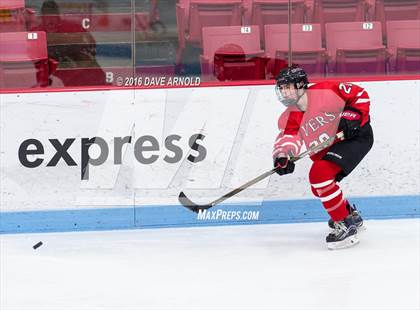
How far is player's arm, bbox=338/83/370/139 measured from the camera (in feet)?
17.4

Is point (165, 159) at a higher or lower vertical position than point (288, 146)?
lower

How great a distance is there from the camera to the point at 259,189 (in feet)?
19.3

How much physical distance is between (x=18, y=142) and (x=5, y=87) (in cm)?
29

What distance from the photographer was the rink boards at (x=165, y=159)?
5688mm

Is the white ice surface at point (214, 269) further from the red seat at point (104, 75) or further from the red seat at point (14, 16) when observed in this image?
the red seat at point (14, 16)

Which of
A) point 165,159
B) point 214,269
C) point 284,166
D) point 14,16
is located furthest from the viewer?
point 165,159

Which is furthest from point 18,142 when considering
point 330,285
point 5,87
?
point 330,285

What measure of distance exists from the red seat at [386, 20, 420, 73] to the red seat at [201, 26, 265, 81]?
2.45 ft

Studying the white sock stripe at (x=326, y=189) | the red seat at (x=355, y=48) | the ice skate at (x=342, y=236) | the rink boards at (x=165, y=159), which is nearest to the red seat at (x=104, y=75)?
the rink boards at (x=165, y=159)

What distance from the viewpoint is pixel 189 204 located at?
19.2ft

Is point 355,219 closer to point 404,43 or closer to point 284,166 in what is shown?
point 284,166

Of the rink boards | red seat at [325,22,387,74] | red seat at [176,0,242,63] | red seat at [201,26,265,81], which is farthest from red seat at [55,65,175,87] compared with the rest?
red seat at [325,22,387,74]

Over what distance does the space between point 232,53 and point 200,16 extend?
26 centimetres

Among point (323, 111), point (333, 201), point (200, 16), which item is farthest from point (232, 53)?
point (333, 201)
